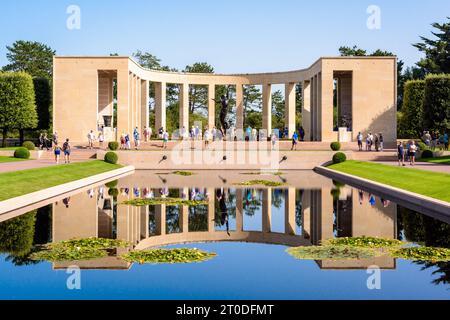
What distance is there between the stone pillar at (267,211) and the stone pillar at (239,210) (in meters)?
0.59

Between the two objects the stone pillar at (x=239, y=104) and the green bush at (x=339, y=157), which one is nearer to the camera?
the green bush at (x=339, y=157)

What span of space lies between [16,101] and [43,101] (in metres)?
6.22

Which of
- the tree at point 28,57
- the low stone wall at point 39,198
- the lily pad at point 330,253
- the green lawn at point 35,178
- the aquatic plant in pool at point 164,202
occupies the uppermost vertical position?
the tree at point 28,57

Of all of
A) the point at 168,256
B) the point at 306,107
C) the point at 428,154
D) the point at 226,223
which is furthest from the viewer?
the point at 306,107

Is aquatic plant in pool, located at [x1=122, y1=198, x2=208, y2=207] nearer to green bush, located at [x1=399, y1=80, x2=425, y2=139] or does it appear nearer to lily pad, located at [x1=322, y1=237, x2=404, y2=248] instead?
lily pad, located at [x1=322, y1=237, x2=404, y2=248]

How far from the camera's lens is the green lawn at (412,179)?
1866cm

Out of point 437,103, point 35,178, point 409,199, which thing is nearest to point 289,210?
point 409,199

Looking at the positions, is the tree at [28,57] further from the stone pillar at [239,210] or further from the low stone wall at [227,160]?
the stone pillar at [239,210]

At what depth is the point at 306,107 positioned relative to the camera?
6294 centimetres

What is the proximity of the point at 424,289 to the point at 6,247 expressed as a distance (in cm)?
760

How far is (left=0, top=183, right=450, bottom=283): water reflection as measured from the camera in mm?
11672

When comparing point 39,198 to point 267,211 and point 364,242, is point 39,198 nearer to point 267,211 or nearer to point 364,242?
point 267,211

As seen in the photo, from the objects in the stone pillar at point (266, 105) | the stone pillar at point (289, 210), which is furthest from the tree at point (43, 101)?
the stone pillar at point (289, 210)

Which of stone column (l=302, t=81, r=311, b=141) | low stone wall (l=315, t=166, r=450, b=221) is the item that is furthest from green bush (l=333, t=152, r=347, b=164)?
stone column (l=302, t=81, r=311, b=141)
